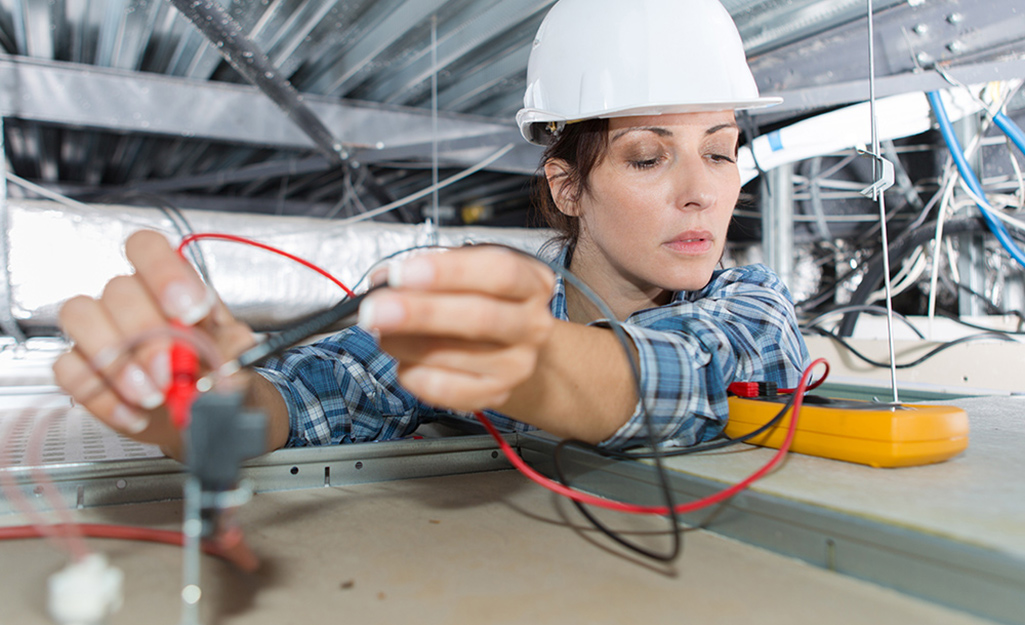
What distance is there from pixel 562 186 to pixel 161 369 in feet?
2.58

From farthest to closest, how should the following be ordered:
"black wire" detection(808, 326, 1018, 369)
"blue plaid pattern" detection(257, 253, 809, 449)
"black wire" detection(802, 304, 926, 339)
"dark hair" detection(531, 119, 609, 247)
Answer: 1. "black wire" detection(802, 304, 926, 339)
2. "black wire" detection(808, 326, 1018, 369)
3. "dark hair" detection(531, 119, 609, 247)
4. "blue plaid pattern" detection(257, 253, 809, 449)

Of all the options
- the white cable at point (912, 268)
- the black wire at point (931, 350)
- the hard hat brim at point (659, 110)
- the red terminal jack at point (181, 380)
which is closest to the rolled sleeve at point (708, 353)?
the hard hat brim at point (659, 110)

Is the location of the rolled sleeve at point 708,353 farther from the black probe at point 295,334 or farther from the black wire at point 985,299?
the black wire at point 985,299

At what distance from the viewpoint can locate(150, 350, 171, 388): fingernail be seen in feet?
1.03

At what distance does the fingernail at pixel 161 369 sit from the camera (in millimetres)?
313

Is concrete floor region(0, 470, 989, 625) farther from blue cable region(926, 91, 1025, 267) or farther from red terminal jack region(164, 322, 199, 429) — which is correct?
blue cable region(926, 91, 1025, 267)

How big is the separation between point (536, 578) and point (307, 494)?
0.87 ft

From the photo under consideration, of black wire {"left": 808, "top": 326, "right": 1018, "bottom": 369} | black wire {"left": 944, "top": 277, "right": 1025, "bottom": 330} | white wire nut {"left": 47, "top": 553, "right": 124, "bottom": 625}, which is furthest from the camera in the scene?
black wire {"left": 944, "top": 277, "right": 1025, "bottom": 330}

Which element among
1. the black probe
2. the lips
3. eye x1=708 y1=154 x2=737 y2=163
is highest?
eye x1=708 y1=154 x2=737 y2=163

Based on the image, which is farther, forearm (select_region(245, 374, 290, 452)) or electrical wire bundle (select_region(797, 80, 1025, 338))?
electrical wire bundle (select_region(797, 80, 1025, 338))

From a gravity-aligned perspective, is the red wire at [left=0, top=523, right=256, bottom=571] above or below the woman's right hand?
below

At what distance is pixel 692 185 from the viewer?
0.81 metres

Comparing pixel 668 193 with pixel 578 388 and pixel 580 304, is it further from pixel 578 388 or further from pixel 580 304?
pixel 578 388

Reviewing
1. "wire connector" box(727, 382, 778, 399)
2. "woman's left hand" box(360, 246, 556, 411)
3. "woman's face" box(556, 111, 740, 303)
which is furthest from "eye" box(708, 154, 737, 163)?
"woman's left hand" box(360, 246, 556, 411)
